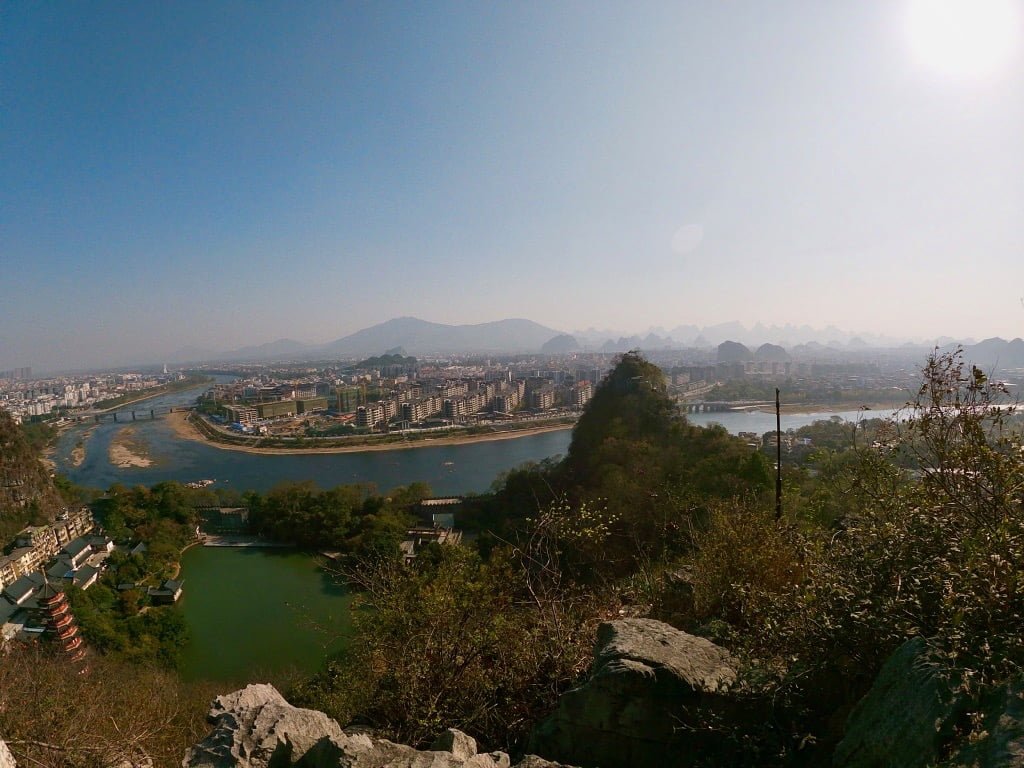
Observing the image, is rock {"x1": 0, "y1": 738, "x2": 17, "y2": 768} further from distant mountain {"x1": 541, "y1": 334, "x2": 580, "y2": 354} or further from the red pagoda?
distant mountain {"x1": 541, "y1": 334, "x2": 580, "y2": 354}

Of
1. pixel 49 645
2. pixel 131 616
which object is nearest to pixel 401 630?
pixel 49 645

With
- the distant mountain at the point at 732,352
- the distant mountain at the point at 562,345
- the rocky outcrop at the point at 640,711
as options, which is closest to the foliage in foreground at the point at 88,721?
the rocky outcrop at the point at 640,711

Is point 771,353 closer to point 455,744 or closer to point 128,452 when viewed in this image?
point 128,452

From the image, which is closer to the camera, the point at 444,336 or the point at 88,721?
the point at 88,721

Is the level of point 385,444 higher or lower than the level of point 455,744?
lower

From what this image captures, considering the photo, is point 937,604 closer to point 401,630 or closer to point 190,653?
point 401,630

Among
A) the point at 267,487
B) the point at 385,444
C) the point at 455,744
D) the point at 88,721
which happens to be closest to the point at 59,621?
the point at 88,721
